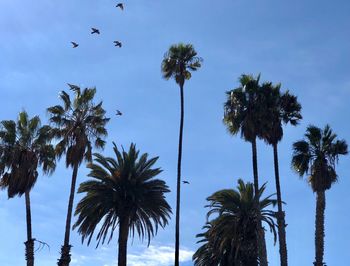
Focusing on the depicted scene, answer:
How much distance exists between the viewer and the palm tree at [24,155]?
51031mm

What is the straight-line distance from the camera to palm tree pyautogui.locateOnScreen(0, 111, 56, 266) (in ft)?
167

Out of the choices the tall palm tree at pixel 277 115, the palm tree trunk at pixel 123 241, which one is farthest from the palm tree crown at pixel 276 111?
the palm tree trunk at pixel 123 241

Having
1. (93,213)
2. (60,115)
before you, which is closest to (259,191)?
(93,213)

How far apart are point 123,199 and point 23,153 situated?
939 centimetres

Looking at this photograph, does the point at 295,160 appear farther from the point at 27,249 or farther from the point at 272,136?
the point at 27,249

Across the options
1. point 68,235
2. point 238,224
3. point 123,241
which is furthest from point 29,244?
point 238,224

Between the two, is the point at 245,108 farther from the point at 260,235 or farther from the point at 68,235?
the point at 68,235

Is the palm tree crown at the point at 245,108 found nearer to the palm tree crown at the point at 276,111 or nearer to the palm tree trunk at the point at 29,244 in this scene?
the palm tree crown at the point at 276,111

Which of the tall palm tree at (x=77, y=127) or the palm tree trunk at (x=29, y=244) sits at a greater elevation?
the tall palm tree at (x=77, y=127)

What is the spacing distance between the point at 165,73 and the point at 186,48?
2.91 m

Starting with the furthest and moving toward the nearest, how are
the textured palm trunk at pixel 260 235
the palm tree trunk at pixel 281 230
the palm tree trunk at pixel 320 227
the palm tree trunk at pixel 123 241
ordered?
the palm tree trunk at pixel 281 230, the palm tree trunk at pixel 320 227, the textured palm trunk at pixel 260 235, the palm tree trunk at pixel 123 241

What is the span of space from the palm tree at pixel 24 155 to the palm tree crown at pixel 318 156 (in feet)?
65.2

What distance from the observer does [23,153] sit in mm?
52219

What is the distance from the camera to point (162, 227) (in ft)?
163
